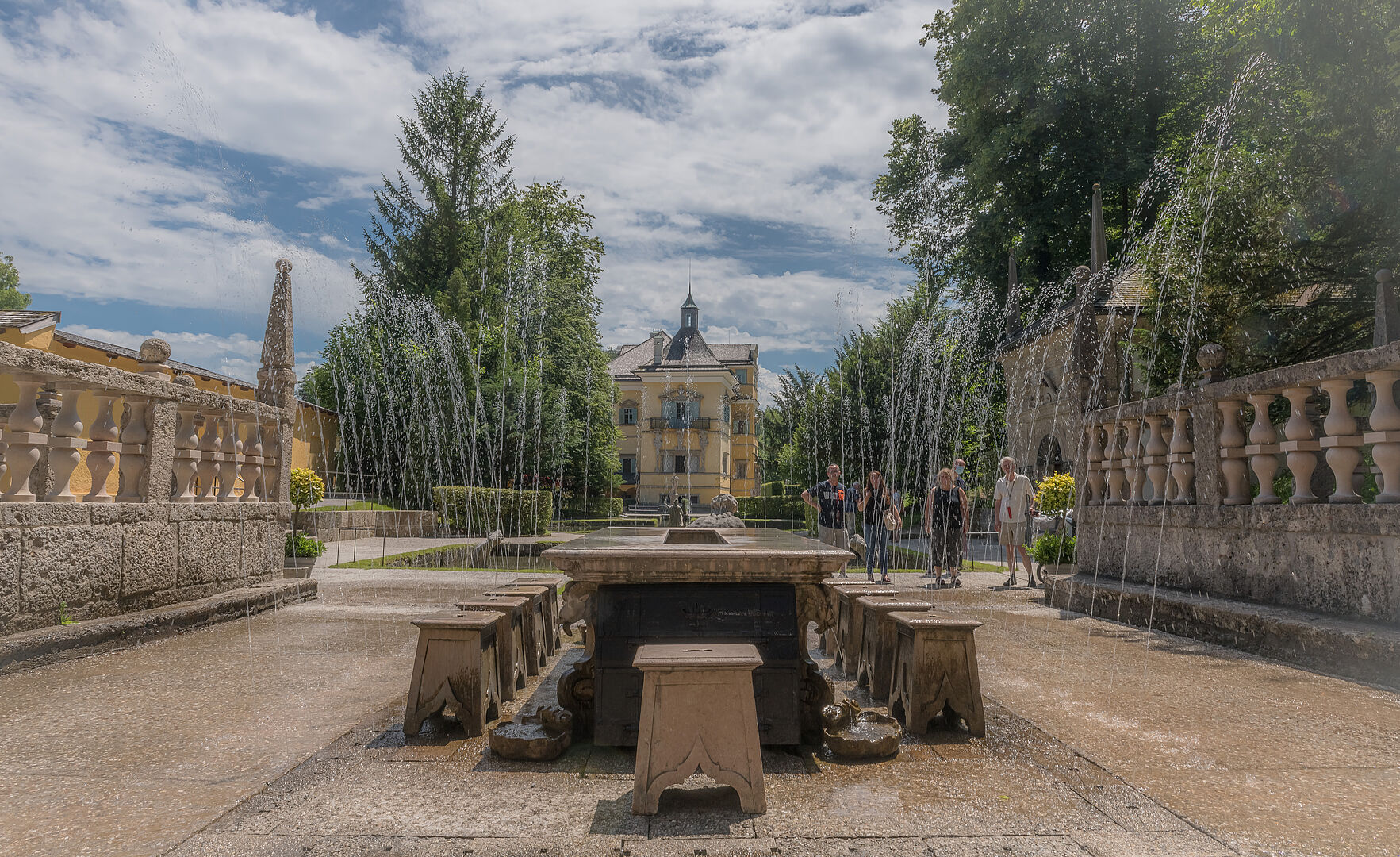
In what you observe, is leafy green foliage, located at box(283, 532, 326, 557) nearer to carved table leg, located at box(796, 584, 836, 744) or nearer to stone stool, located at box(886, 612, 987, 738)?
carved table leg, located at box(796, 584, 836, 744)

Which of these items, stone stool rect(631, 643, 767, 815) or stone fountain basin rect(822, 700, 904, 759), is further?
stone fountain basin rect(822, 700, 904, 759)

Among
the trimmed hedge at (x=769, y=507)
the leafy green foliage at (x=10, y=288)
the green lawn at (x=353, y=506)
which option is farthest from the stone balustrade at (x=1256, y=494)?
the leafy green foliage at (x=10, y=288)

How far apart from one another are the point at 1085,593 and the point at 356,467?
2722 centimetres

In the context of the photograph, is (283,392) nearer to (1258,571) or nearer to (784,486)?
(1258,571)

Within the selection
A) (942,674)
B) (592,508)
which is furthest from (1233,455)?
(592,508)

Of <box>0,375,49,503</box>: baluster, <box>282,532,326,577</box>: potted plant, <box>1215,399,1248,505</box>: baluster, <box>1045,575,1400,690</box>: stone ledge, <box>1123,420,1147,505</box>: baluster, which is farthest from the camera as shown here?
<box>282,532,326,577</box>: potted plant

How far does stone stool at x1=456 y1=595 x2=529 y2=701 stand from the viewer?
13.5ft

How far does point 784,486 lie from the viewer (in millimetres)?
39719

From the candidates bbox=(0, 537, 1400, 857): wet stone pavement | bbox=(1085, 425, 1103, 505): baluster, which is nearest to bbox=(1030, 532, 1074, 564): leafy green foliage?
bbox=(1085, 425, 1103, 505): baluster

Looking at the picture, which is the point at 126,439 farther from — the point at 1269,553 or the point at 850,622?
the point at 1269,553

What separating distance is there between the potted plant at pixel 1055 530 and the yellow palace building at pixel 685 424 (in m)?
37.0

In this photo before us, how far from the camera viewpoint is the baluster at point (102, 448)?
18.4 ft

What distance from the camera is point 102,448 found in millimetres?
5660

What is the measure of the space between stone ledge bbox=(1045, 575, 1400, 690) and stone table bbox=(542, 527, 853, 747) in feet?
10.4
